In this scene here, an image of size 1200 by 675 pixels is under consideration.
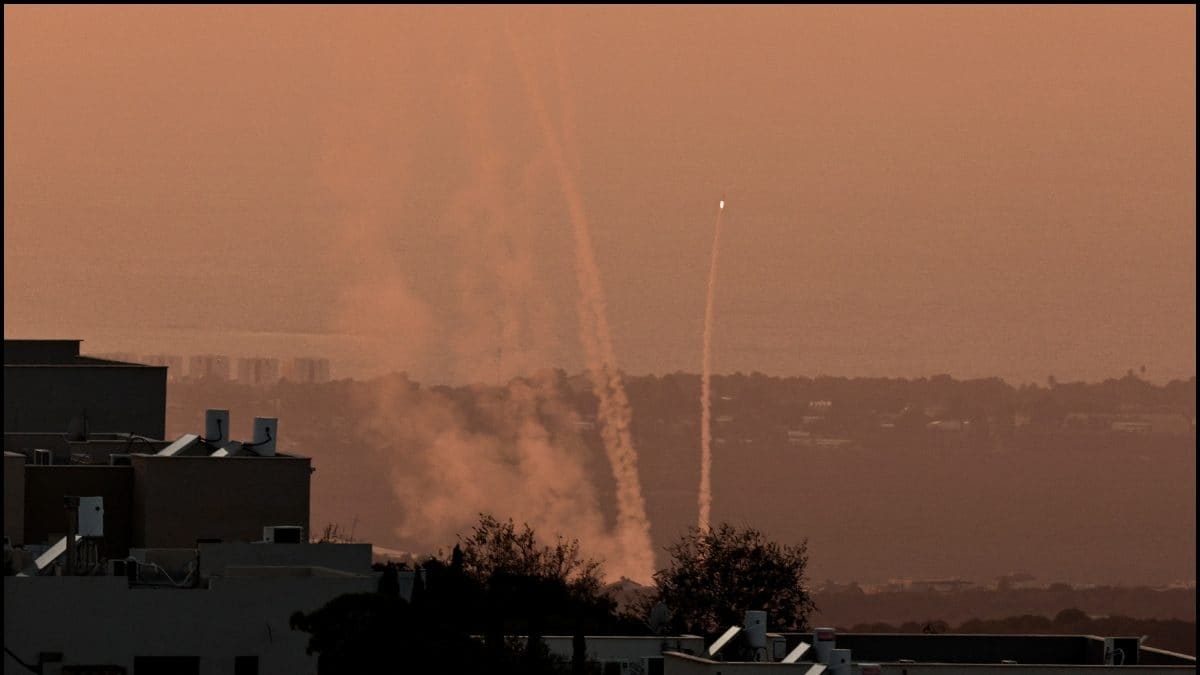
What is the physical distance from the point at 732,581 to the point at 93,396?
109 feet

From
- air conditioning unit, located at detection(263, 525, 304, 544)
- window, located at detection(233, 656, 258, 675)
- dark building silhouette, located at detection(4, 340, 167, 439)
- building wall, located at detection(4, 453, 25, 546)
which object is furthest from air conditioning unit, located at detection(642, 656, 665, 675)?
dark building silhouette, located at detection(4, 340, 167, 439)

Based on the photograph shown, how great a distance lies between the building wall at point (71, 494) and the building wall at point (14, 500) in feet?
4.72

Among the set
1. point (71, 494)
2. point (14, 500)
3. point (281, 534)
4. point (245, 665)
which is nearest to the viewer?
point (245, 665)

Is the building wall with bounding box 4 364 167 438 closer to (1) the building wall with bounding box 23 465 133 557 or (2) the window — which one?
(1) the building wall with bounding box 23 465 133 557

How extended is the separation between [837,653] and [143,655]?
2033cm

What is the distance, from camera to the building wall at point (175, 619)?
192ft

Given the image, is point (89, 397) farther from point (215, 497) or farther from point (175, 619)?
point (175, 619)

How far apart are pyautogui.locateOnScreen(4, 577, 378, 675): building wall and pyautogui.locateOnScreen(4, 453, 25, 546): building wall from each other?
19564mm

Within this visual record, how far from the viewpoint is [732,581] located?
138 m

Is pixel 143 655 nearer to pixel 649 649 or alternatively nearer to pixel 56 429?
pixel 649 649

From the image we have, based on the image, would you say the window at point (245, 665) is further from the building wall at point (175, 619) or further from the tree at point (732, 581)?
the tree at point (732, 581)

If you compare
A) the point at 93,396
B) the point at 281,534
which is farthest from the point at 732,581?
the point at 281,534

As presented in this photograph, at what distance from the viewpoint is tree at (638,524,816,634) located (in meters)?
135

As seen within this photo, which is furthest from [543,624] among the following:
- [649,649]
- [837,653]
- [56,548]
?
[56,548]
